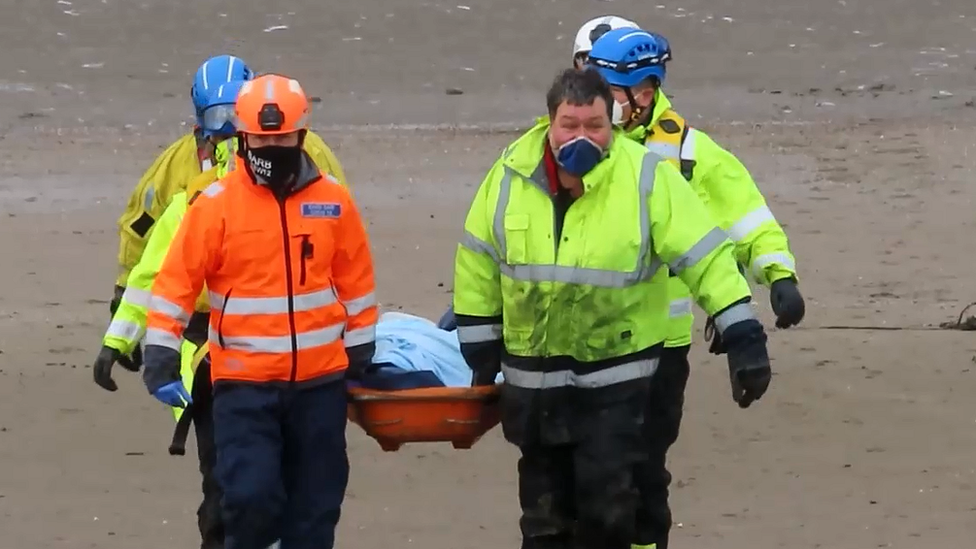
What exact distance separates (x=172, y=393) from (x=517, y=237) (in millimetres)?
1075

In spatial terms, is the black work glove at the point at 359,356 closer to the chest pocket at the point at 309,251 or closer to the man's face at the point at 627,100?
the chest pocket at the point at 309,251

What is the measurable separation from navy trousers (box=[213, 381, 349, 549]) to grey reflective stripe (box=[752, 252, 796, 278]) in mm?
1381

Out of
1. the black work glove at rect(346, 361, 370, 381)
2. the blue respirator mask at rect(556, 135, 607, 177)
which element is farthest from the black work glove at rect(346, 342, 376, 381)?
the blue respirator mask at rect(556, 135, 607, 177)

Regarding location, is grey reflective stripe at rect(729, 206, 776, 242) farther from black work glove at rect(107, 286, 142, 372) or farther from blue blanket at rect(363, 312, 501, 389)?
black work glove at rect(107, 286, 142, 372)

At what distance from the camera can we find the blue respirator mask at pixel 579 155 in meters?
5.85

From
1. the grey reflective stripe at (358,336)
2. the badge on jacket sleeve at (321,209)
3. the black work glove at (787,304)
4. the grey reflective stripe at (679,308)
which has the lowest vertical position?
the grey reflective stripe at (679,308)

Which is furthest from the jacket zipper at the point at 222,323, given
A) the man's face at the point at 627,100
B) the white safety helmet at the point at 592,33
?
the white safety helmet at the point at 592,33

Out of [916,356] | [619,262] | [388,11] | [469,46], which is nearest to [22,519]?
[619,262]

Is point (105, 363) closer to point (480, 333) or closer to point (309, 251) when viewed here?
point (309, 251)

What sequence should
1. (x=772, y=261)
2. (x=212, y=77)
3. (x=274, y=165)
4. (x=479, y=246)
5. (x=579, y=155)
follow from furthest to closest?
(x=212, y=77), (x=772, y=261), (x=479, y=246), (x=274, y=165), (x=579, y=155)

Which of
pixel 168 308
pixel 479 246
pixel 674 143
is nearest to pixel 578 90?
pixel 479 246

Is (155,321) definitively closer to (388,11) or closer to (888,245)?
(888,245)

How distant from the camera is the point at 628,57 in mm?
6445

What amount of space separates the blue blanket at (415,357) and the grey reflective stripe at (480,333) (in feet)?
1.10
